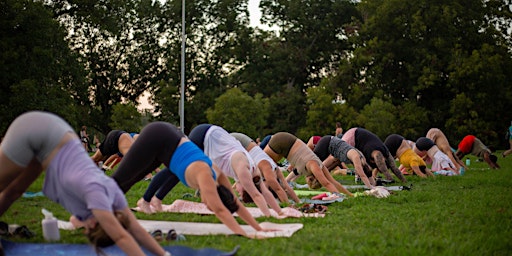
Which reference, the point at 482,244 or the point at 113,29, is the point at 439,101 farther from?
the point at 482,244

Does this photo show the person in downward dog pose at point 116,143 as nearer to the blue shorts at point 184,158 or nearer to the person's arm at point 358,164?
the person's arm at point 358,164

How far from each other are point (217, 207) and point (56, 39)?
2949 cm

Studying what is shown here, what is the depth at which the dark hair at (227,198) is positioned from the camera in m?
6.26

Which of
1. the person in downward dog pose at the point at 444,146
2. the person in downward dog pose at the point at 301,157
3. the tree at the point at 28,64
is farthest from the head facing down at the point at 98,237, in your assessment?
the tree at the point at 28,64

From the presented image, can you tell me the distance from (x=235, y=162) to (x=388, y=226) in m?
2.26

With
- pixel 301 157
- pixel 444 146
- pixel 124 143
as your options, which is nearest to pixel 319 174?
pixel 301 157

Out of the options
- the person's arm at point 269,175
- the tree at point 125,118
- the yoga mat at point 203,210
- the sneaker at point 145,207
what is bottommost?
the tree at point 125,118

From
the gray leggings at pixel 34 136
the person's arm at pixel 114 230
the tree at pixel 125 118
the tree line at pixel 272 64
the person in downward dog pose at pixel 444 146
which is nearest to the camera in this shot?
the person's arm at pixel 114 230

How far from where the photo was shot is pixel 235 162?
839 centimetres

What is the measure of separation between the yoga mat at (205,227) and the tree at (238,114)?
32.1 meters

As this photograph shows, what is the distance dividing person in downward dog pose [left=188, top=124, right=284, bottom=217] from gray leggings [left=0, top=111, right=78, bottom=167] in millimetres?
3287

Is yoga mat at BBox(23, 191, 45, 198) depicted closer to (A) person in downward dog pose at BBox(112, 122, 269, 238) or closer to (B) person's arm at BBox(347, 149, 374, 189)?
(A) person in downward dog pose at BBox(112, 122, 269, 238)

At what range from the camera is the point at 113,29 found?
1576 inches

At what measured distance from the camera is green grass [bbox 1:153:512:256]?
19.7ft
